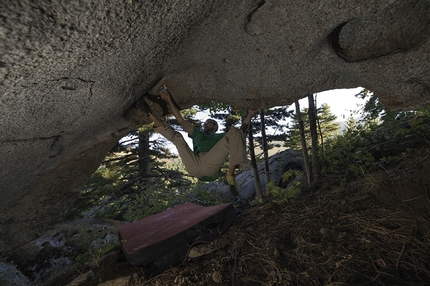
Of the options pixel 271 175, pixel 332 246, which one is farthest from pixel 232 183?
pixel 271 175

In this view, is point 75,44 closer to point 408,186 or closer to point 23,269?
point 408,186

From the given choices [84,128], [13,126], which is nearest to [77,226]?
[84,128]

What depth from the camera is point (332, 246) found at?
2.28 meters

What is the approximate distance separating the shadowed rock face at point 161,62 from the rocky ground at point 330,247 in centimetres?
148

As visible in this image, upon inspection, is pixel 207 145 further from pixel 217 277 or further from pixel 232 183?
pixel 217 277

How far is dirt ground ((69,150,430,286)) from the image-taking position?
1.97 m

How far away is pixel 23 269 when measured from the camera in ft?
16.7

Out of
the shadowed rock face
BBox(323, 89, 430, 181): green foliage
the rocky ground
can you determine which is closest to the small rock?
the rocky ground

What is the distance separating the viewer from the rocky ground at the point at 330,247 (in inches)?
77.5

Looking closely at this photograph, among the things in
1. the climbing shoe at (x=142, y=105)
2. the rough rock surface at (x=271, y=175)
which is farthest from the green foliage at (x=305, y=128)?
the climbing shoe at (x=142, y=105)

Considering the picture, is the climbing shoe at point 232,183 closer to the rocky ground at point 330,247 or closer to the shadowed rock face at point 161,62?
the rocky ground at point 330,247

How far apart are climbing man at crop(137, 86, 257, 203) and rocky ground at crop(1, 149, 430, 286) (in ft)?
4.06

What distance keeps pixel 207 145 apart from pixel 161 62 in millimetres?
2222

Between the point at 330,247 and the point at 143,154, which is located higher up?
the point at 143,154
